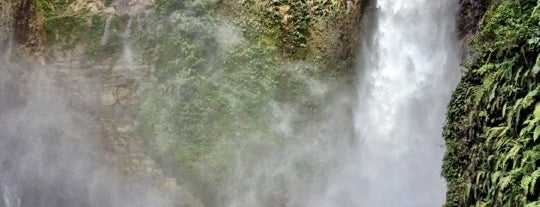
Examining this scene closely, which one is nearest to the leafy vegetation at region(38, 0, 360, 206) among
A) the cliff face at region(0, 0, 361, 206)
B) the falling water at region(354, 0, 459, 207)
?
the cliff face at region(0, 0, 361, 206)

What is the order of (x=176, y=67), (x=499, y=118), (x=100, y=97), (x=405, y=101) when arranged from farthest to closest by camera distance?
(x=405, y=101) → (x=176, y=67) → (x=100, y=97) → (x=499, y=118)

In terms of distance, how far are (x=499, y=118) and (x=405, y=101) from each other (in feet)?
20.7

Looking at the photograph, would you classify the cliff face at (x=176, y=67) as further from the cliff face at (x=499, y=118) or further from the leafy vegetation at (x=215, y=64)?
the cliff face at (x=499, y=118)

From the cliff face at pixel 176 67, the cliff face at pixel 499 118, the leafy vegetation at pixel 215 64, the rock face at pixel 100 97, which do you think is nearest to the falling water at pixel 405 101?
the leafy vegetation at pixel 215 64

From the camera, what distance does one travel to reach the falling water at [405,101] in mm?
13594

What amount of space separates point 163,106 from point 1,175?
4.86 meters

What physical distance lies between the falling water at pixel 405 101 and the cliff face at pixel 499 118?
13.6ft

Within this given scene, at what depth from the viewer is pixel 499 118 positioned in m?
8.02

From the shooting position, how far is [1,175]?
1343 centimetres

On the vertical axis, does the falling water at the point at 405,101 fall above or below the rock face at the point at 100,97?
above

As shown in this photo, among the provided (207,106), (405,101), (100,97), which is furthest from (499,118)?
(100,97)

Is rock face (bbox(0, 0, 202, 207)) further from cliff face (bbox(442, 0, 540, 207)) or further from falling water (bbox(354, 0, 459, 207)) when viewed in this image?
cliff face (bbox(442, 0, 540, 207))

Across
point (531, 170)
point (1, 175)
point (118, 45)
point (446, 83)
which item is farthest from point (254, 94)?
point (531, 170)

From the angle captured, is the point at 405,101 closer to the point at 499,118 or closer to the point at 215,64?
the point at 215,64
